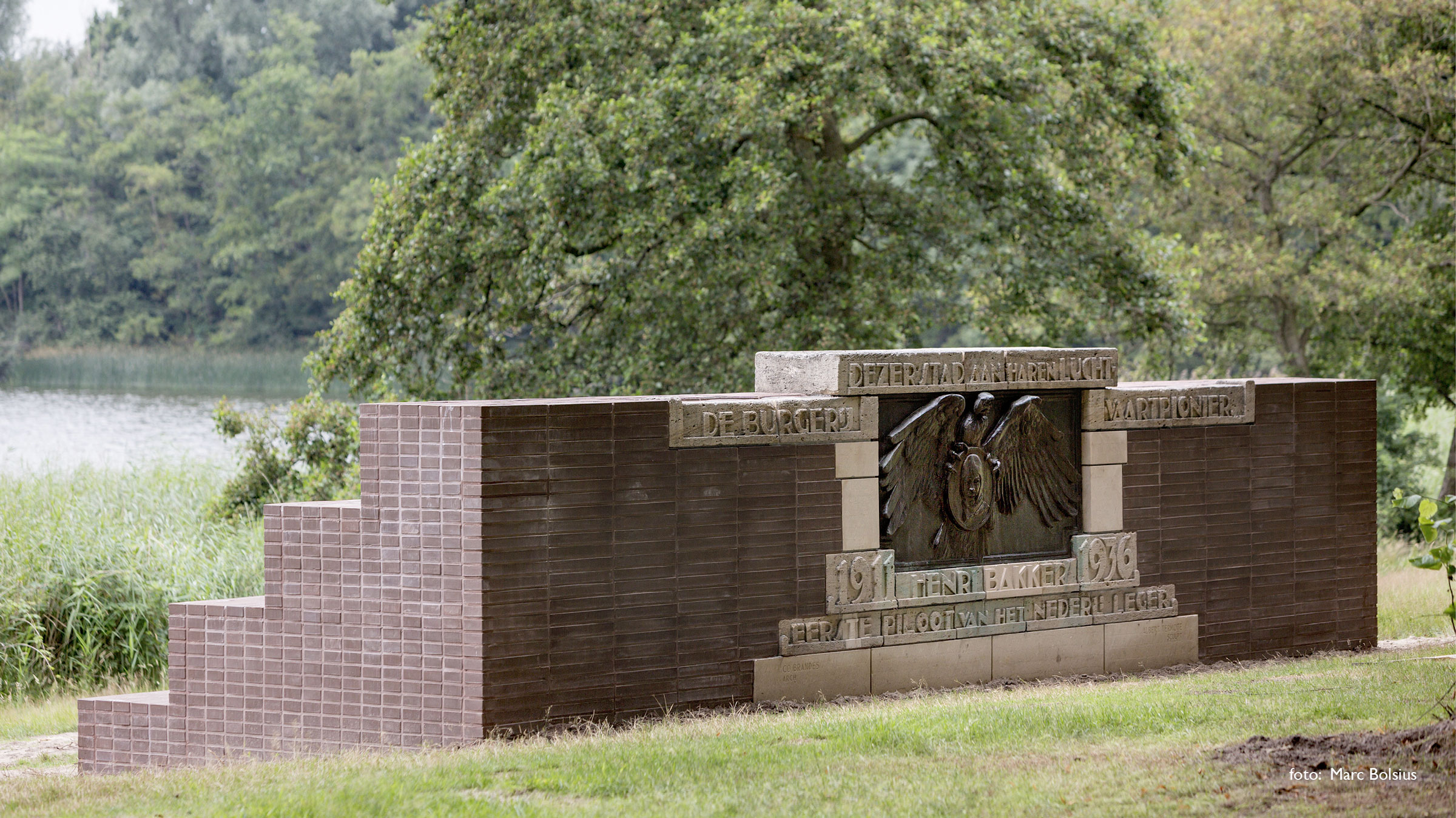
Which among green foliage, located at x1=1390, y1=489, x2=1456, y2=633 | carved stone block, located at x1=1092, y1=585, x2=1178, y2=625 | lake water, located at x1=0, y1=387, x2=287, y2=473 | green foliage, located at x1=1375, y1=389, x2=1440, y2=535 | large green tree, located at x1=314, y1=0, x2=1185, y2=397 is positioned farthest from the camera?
lake water, located at x1=0, y1=387, x2=287, y2=473

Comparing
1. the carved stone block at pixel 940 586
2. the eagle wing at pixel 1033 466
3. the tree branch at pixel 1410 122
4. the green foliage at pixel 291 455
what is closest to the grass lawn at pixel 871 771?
the carved stone block at pixel 940 586

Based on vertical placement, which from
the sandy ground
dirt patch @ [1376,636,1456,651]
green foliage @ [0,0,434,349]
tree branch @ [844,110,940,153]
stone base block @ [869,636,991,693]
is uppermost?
green foliage @ [0,0,434,349]

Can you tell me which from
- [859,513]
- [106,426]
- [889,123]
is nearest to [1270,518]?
[859,513]

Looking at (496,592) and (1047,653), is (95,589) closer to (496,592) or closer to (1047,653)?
(496,592)

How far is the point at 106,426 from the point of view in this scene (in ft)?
123

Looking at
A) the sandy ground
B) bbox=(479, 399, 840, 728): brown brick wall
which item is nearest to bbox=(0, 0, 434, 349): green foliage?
the sandy ground

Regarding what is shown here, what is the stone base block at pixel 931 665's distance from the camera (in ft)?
30.8

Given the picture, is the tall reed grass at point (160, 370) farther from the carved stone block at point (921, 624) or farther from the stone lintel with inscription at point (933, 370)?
the carved stone block at point (921, 624)

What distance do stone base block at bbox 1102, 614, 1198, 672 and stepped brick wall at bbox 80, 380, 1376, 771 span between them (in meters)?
2.47

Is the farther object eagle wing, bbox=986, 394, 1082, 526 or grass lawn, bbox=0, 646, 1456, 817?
eagle wing, bbox=986, 394, 1082, 526

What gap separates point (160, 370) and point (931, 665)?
51.3m

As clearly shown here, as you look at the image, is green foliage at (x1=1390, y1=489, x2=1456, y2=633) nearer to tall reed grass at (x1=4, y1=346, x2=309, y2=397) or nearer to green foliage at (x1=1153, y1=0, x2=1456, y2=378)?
green foliage at (x1=1153, y1=0, x2=1456, y2=378)

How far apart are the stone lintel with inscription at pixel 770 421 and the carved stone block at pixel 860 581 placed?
0.75 metres

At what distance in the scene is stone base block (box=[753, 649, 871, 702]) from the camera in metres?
9.02
